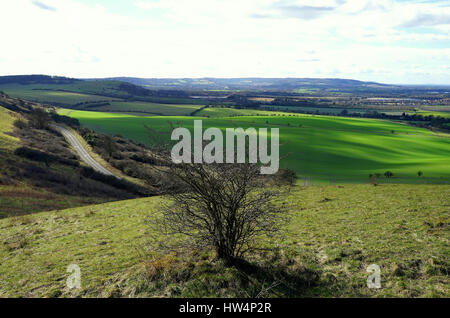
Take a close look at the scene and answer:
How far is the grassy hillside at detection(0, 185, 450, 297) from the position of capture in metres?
10.1

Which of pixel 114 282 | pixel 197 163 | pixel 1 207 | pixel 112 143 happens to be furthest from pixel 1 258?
pixel 112 143

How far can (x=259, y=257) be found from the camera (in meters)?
12.6

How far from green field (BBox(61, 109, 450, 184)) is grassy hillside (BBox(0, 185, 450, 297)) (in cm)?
2283

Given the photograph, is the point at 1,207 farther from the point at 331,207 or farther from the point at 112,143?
the point at 112,143

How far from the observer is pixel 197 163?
10.6 meters

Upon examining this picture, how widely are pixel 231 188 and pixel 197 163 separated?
5.30ft

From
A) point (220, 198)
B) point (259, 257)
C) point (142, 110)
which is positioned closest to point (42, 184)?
point (259, 257)

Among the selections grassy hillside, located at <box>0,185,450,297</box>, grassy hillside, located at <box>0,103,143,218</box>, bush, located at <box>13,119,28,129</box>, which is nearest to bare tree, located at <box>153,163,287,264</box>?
grassy hillside, located at <box>0,185,450,297</box>

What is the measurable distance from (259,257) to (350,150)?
6852 cm

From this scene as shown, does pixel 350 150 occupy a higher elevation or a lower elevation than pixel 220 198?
lower

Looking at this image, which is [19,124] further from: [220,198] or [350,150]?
[220,198]

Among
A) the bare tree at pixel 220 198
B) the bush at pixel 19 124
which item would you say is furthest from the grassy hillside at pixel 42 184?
the bare tree at pixel 220 198

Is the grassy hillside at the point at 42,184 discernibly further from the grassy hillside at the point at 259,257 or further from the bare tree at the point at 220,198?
the bare tree at the point at 220,198

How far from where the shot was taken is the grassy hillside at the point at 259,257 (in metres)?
10.1
